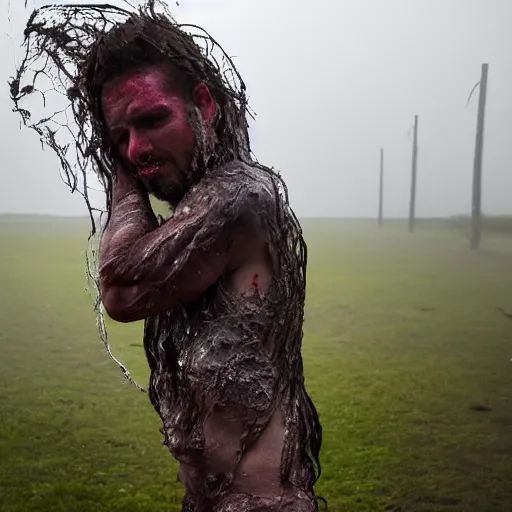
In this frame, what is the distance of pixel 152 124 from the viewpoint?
0.96m

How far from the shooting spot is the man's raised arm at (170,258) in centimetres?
89

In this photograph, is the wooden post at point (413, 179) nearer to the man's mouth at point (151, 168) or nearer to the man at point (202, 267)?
the man at point (202, 267)

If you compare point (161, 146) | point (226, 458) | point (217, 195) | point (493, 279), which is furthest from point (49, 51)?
point (493, 279)

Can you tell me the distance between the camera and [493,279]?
7.43ft

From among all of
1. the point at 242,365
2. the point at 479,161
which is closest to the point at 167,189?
the point at 242,365

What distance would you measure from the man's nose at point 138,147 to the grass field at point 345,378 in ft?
4.02

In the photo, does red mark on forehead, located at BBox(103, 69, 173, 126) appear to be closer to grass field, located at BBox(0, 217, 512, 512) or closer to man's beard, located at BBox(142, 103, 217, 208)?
man's beard, located at BBox(142, 103, 217, 208)

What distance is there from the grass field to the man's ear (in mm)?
1172

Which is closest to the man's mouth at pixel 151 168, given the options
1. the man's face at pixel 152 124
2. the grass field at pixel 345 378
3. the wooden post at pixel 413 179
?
the man's face at pixel 152 124

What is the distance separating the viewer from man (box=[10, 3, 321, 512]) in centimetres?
91

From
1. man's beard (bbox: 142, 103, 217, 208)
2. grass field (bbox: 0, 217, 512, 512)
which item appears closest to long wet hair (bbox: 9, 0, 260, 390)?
man's beard (bbox: 142, 103, 217, 208)

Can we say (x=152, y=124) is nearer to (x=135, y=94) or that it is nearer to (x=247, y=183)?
(x=135, y=94)

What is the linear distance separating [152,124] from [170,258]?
0.69ft

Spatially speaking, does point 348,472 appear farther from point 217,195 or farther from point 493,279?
point 217,195
